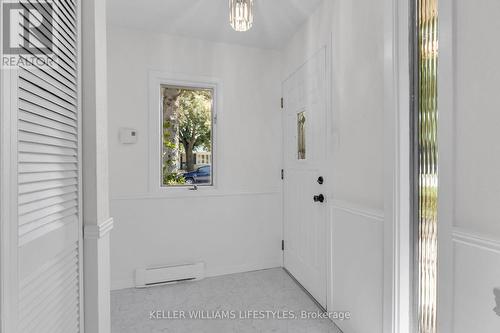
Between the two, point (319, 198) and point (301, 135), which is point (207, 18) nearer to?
point (301, 135)

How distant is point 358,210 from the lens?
1715mm

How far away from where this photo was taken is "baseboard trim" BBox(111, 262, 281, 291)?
259cm

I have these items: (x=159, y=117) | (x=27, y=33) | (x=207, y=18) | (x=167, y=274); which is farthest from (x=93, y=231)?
(x=207, y=18)

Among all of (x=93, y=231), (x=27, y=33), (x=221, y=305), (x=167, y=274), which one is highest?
(x=27, y=33)

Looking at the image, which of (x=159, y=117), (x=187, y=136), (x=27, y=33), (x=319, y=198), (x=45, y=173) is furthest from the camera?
(x=187, y=136)

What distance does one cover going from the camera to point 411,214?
4.69 ft

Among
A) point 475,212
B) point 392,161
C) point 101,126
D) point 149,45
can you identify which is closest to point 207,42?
point 149,45

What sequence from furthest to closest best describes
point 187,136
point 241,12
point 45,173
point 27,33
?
1. point 187,136
2. point 241,12
3. point 45,173
4. point 27,33

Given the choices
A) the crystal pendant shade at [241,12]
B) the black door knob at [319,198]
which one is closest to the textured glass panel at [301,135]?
the black door knob at [319,198]

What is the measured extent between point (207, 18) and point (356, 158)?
1813 millimetres

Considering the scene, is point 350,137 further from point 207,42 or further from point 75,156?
point 207,42

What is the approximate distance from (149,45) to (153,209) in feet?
5.37

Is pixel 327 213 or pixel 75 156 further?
pixel 327 213

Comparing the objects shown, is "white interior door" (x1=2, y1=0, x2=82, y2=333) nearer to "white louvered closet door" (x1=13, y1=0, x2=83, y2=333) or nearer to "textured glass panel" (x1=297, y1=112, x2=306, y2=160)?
"white louvered closet door" (x1=13, y1=0, x2=83, y2=333)
